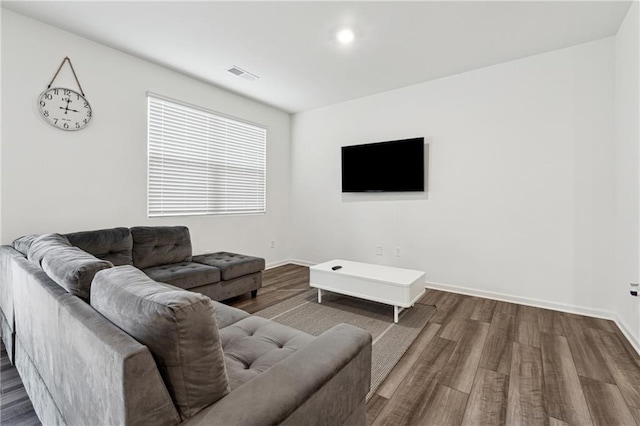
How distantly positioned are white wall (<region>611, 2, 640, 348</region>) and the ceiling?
0.97 feet

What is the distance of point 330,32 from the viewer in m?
2.72

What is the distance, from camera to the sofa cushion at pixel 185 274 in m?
2.69

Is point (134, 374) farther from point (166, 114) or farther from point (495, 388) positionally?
point (166, 114)

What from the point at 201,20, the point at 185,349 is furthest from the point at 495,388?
the point at 201,20

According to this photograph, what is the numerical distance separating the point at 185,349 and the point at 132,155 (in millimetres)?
3114

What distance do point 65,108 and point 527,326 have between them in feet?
15.4

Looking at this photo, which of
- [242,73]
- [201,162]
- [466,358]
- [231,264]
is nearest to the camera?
[466,358]

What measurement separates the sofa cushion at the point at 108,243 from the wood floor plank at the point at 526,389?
320cm

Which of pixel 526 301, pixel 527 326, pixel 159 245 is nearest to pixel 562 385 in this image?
pixel 527 326

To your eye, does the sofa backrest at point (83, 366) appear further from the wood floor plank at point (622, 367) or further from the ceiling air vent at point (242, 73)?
the ceiling air vent at point (242, 73)

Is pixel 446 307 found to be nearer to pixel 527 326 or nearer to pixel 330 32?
pixel 527 326

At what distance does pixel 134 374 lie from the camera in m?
0.73

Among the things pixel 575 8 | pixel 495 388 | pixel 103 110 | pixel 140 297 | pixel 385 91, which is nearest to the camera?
pixel 140 297

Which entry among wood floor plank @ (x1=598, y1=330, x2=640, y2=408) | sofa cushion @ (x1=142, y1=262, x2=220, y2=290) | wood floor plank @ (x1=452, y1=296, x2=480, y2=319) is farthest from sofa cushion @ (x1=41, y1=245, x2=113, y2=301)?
wood floor plank @ (x1=452, y1=296, x2=480, y2=319)
